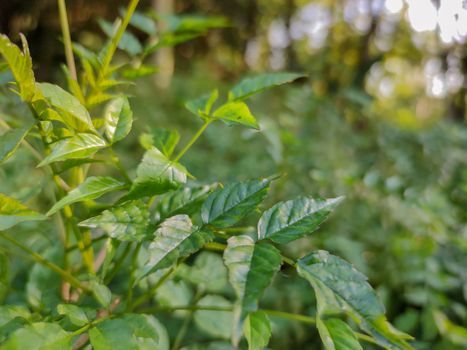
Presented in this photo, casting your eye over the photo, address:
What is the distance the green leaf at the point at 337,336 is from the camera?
0.57 meters

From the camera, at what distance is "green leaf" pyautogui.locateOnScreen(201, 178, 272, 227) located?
59 cm

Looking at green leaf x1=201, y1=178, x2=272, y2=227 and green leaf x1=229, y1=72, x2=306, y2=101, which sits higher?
green leaf x1=229, y1=72, x2=306, y2=101

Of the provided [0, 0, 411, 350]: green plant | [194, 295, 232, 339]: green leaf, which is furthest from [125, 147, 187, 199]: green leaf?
[194, 295, 232, 339]: green leaf

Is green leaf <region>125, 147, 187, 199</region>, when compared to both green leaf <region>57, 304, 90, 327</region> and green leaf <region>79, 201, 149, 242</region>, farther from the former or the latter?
green leaf <region>57, 304, 90, 327</region>

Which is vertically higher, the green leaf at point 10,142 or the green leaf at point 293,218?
the green leaf at point 10,142

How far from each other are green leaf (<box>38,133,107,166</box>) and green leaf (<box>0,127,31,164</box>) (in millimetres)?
37

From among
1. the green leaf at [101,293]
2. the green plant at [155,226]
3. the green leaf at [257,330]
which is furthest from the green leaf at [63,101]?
the green leaf at [257,330]

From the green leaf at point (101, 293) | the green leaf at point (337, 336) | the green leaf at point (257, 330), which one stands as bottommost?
the green leaf at point (337, 336)

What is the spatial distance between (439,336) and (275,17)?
794 centimetres

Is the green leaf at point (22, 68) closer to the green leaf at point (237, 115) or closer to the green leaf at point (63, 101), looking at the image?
the green leaf at point (63, 101)

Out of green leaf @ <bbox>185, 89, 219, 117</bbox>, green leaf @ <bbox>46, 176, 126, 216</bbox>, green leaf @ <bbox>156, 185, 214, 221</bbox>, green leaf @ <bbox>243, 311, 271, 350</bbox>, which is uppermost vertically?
green leaf @ <bbox>185, 89, 219, 117</bbox>

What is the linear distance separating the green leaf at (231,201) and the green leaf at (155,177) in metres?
0.05

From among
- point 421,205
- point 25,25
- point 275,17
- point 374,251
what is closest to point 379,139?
point 374,251

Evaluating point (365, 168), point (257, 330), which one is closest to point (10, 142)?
point (257, 330)
